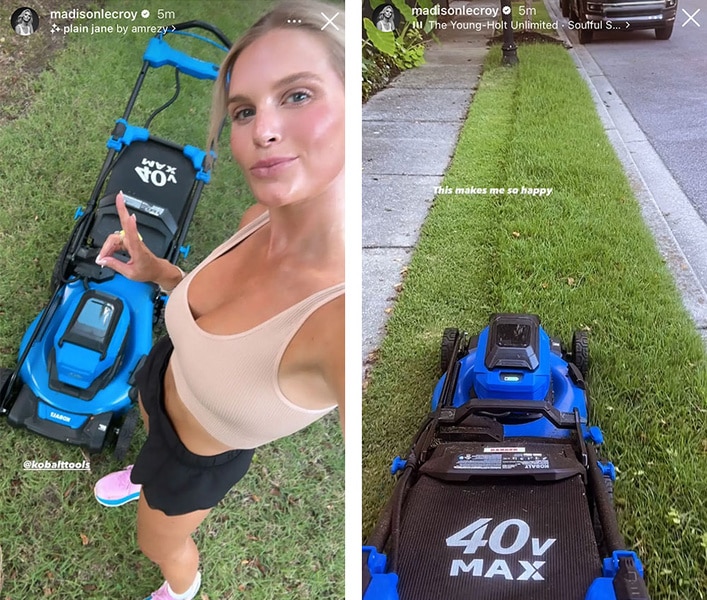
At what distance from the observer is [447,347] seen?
751mm

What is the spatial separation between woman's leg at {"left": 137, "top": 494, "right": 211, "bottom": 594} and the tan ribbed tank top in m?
0.10

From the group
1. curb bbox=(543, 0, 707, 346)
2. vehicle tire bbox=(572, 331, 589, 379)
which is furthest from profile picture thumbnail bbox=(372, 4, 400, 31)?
vehicle tire bbox=(572, 331, 589, 379)

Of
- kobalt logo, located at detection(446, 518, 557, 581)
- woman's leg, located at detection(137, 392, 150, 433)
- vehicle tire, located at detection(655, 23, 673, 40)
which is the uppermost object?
vehicle tire, located at detection(655, 23, 673, 40)

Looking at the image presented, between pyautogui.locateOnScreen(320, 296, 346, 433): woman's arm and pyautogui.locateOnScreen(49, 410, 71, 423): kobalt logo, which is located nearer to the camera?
pyautogui.locateOnScreen(320, 296, 346, 433): woman's arm

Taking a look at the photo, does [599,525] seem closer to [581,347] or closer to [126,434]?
[581,347]

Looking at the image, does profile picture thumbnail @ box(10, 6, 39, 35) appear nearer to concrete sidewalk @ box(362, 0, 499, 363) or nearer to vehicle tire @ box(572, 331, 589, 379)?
concrete sidewalk @ box(362, 0, 499, 363)

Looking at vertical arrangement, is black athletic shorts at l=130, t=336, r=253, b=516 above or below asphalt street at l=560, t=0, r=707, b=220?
below

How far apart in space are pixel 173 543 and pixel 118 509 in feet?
0.21

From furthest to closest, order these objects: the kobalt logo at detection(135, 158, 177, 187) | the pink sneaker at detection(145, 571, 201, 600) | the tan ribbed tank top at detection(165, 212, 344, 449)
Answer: the kobalt logo at detection(135, 158, 177, 187)
the pink sneaker at detection(145, 571, 201, 600)
the tan ribbed tank top at detection(165, 212, 344, 449)

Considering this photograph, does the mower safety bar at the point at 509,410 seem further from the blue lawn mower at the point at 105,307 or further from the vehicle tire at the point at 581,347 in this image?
the blue lawn mower at the point at 105,307

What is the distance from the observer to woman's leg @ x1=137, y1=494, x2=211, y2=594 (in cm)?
62

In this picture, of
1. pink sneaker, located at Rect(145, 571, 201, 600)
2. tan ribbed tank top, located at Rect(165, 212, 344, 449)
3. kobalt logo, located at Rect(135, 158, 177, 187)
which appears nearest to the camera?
tan ribbed tank top, located at Rect(165, 212, 344, 449)

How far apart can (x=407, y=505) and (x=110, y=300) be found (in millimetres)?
413

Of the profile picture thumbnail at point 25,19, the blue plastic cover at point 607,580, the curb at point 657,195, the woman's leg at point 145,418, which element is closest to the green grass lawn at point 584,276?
the curb at point 657,195
